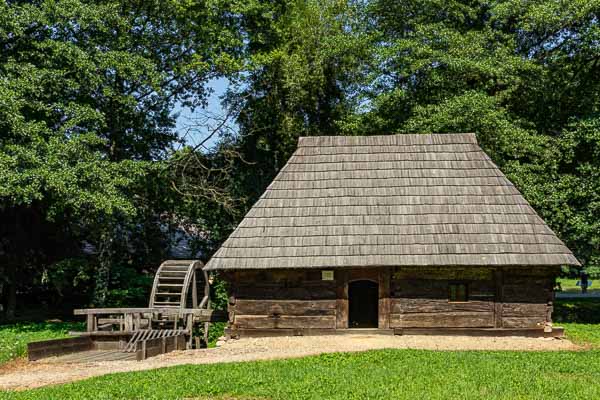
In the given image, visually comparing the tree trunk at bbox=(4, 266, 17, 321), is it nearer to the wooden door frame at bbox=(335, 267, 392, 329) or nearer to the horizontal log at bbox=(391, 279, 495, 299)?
the wooden door frame at bbox=(335, 267, 392, 329)

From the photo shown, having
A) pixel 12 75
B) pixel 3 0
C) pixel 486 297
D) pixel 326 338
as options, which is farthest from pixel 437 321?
pixel 3 0

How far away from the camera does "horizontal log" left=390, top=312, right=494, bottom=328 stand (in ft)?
50.5

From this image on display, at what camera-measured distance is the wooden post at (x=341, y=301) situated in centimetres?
1559

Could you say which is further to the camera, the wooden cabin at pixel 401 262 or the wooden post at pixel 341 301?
the wooden post at pixel 341 301

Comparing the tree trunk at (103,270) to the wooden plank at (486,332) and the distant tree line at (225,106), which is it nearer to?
the distant tree line at (225,106)

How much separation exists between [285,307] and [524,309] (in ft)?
19.7

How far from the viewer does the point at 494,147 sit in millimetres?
20500

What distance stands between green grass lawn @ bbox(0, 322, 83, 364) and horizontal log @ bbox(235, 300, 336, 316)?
515 cm

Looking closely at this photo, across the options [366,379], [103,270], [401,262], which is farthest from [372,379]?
[103,270]

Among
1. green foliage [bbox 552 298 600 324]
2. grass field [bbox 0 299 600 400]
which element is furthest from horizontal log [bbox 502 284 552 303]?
green foliage [bbox 552 298 600 324]

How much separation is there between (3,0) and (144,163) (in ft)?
19.1

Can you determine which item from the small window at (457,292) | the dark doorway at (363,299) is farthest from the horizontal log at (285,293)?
the dark doorway at (363,299)

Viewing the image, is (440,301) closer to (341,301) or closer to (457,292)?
(457,292)

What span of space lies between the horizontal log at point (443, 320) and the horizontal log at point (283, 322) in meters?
1.71
